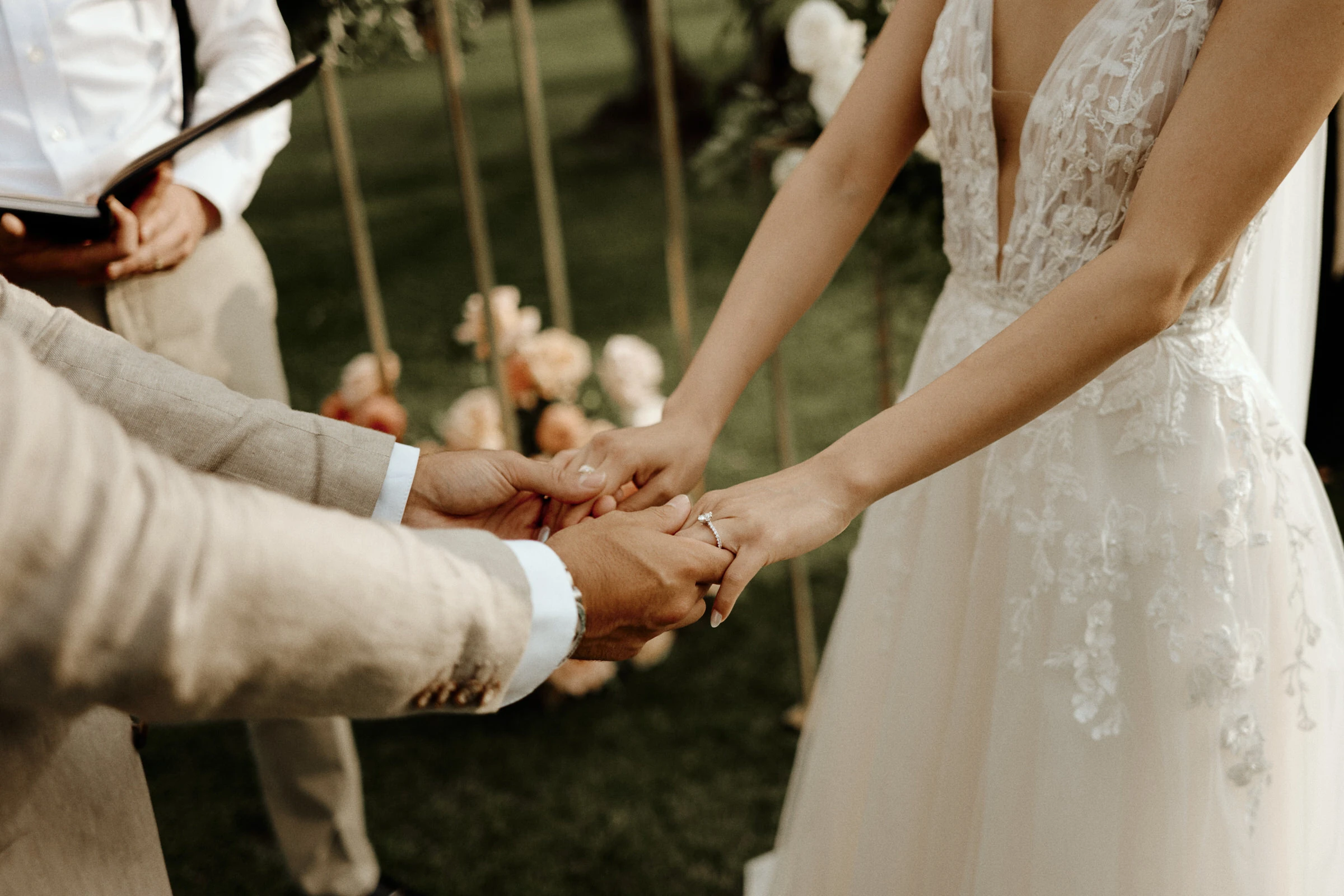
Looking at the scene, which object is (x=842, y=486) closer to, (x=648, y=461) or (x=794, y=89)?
(x=648, y=461)

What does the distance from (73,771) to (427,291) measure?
5.47 m

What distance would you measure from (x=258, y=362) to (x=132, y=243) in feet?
1.29

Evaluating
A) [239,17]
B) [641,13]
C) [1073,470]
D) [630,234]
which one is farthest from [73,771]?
[641,13]

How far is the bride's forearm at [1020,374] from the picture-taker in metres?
1.18

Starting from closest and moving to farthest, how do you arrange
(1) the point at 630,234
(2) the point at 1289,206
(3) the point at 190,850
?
(2) the point at 1289,206, (3) the point at 190,850, (1) the point at 630,234

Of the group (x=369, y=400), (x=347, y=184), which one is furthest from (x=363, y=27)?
(x=369, y=400)

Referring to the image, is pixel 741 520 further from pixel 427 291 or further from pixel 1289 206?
pixel 427 291

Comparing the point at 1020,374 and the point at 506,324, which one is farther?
the point at 506,324

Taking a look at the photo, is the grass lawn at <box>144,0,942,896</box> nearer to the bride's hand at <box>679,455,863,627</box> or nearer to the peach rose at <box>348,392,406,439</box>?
the peach rose at <box>348,392,406,439</box>

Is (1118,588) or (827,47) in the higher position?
(827,47)

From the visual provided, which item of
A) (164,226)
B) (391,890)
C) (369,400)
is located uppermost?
(164,226)

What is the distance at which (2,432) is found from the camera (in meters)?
0.76

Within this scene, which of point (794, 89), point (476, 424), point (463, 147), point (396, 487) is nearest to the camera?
point (396, 487)

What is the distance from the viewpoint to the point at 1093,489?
1.37m
